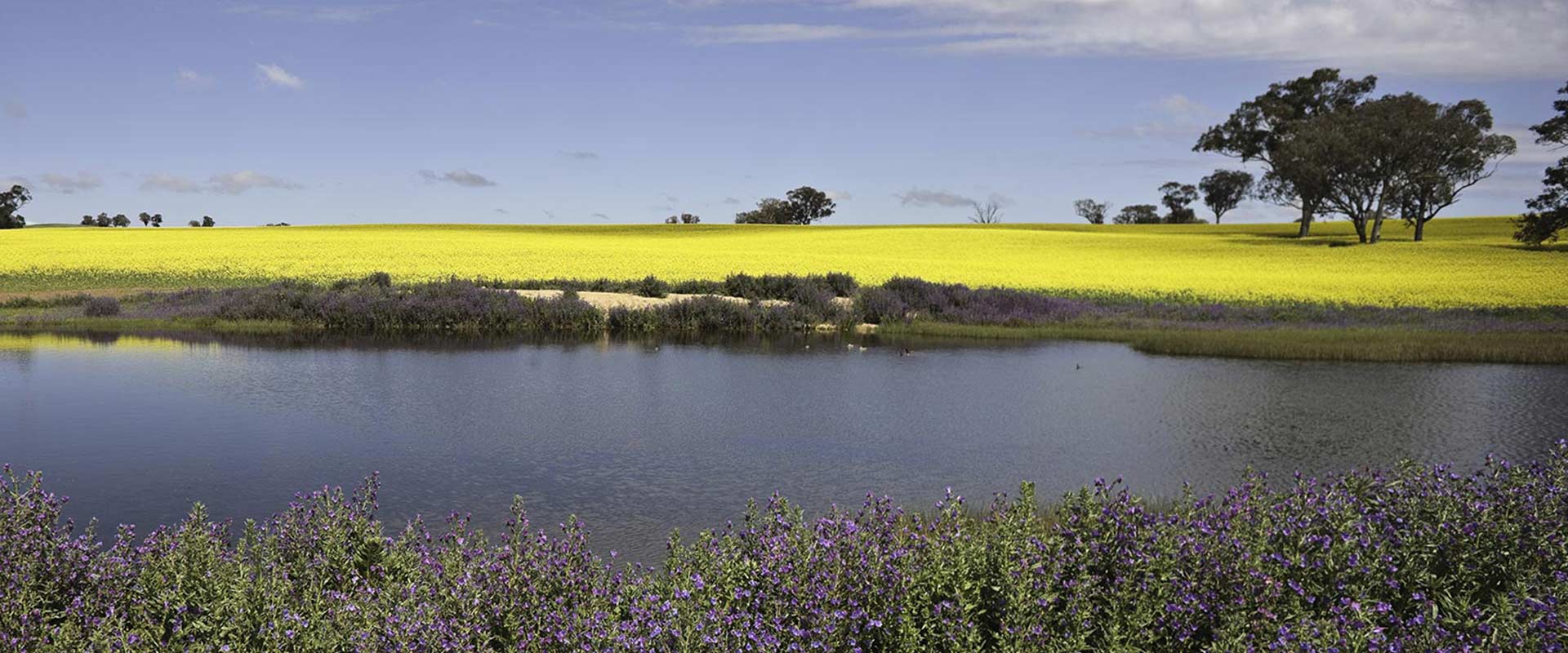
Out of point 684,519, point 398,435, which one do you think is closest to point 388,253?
point 398,435

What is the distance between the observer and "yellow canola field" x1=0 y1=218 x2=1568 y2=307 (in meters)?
41.3

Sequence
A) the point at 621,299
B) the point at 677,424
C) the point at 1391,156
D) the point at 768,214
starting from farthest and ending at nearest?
the point at 768,214 → the point at 1391,156 → the point at 621,299 → the point at 677,424

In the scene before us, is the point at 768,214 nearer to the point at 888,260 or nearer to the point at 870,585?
the point at 888,260

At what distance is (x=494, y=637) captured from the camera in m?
5.71

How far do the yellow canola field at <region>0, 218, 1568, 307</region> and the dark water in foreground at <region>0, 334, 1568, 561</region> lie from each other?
2049 cm

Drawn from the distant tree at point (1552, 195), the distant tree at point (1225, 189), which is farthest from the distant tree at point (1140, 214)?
the distant tree at point (1552, 195)

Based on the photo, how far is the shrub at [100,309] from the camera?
28.7 m

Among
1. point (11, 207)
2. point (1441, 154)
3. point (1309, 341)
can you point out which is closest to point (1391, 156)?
point (1441, 154)

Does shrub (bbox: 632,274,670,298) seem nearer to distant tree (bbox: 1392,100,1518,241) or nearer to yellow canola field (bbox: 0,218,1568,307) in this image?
yellow canola field (bbox: 0,218,1568,307)

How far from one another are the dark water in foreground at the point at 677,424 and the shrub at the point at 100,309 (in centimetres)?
716

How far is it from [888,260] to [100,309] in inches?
1326

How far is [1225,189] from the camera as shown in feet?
464

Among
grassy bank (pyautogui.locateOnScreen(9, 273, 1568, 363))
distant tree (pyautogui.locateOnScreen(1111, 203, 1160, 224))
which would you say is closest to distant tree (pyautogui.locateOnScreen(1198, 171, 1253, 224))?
distant tree (pyautogui.locateOnScreen(1111, 203, 1160, 224))

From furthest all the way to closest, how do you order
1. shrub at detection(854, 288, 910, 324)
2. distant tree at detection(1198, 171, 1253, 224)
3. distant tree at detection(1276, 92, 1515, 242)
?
distant tree at detection(1198, 171, 1253, 224), distant tree at detection(1276, 92, 1515, 242), shrub at detection(854, 288, 910, 324)
